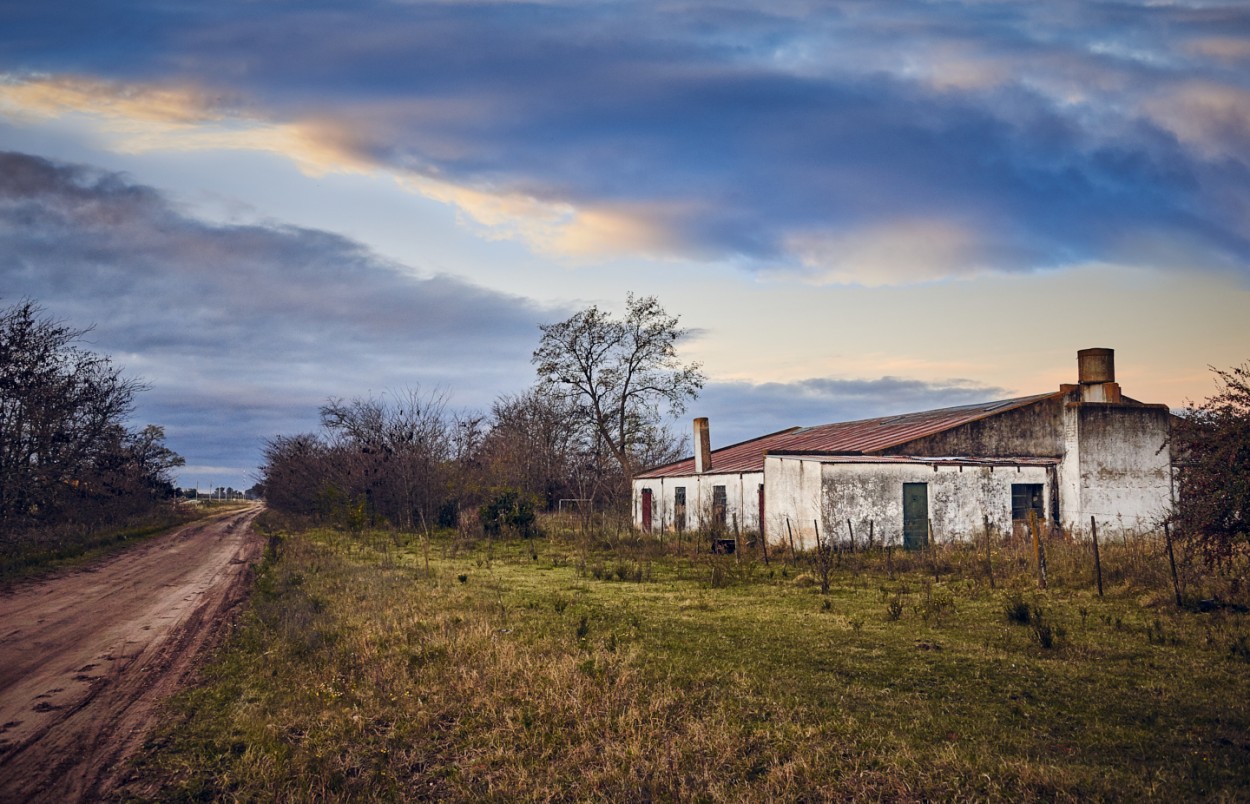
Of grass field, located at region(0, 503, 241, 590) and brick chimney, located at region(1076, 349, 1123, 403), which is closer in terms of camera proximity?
grass field, located at region(0, 503, 241, 590)

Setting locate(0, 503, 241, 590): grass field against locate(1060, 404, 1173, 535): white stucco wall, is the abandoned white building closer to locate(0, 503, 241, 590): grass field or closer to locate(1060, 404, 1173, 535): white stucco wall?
locate(1060, 404, 1173, 535): white stucco wall

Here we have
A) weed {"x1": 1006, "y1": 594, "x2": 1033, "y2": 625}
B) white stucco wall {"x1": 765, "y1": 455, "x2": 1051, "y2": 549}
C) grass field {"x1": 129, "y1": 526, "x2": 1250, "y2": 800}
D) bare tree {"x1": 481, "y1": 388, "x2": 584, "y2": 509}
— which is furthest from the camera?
bare tree {"x1": 481, "y1": 388, "x2": 584, "y2": 509}

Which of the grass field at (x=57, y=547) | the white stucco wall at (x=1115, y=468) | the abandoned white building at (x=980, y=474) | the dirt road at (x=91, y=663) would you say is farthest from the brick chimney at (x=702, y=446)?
the grass field at (x=57, y=547)

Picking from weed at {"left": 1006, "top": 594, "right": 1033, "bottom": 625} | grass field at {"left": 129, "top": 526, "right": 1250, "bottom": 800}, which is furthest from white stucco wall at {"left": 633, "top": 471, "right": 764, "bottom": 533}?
weed at {"left": 1006, "top": 594, "right": 1033, "bottom": 625}

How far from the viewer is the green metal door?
80.8 feet

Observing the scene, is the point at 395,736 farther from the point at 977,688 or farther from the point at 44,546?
the point at 44,546

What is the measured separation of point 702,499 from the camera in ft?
114

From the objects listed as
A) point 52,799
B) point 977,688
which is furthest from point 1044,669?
point 52,799

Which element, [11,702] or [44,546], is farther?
[44,546]

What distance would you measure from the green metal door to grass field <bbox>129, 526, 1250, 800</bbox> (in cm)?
881

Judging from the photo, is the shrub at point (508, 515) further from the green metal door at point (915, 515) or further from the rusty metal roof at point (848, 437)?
the green metal door at point (915, 515)

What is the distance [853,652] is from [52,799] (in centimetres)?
836

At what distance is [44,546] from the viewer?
2467 centimetres

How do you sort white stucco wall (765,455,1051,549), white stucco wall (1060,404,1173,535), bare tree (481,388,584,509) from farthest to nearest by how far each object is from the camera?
bare tree (481,388,584,509) < white stucco wall (1060,404,1173,535) < white stucco wall (765,455,1051,549)
